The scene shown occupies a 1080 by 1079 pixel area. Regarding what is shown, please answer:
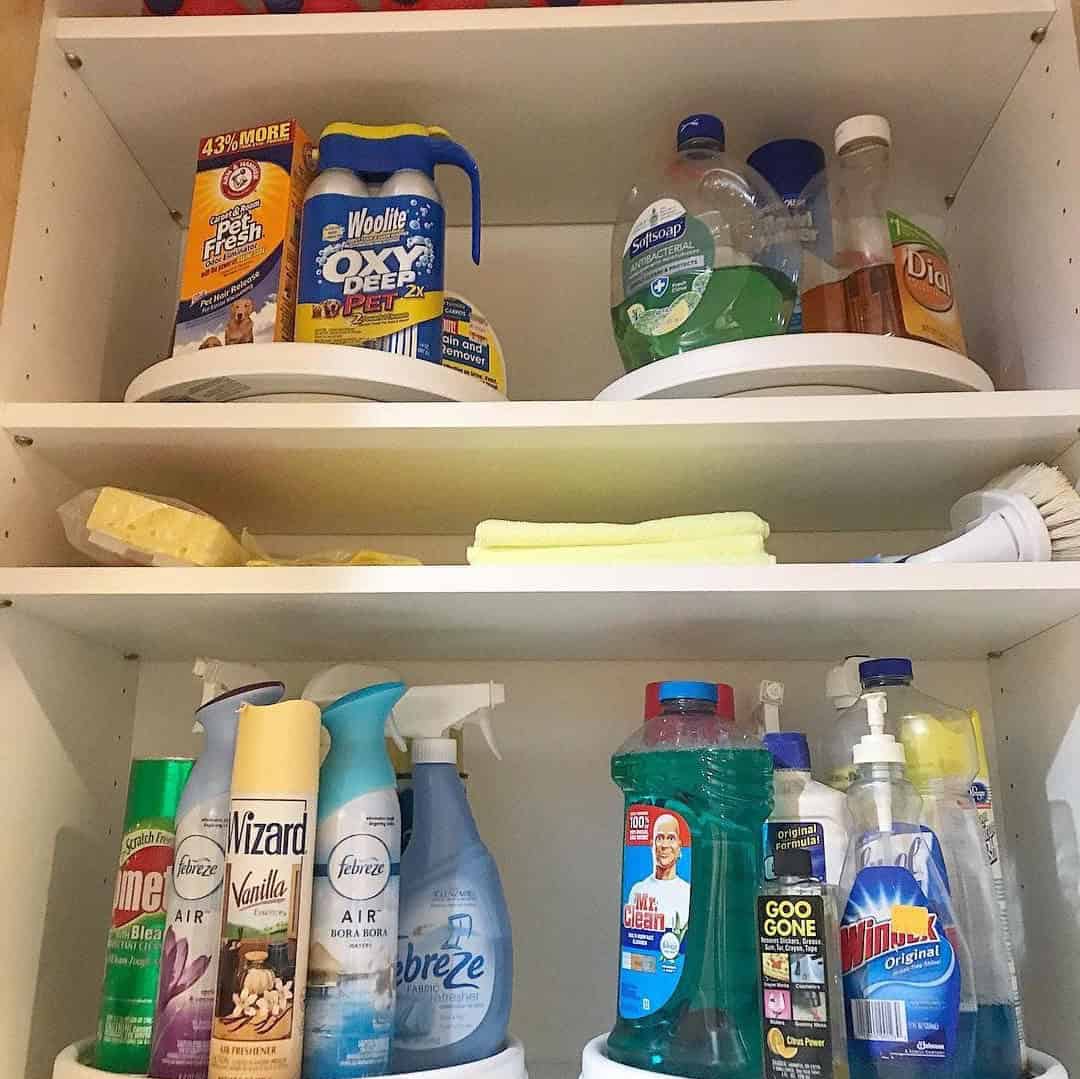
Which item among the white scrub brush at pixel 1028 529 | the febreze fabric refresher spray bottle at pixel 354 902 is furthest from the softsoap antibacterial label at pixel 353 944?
the white scrub brush at pixel 1028 529

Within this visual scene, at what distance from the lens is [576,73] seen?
0.92 m

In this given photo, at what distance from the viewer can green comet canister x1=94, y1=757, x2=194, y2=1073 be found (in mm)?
731

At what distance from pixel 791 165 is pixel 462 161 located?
0.32 meters

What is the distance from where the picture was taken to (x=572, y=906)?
953mm

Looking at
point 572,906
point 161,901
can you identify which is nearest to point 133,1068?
point 161,901

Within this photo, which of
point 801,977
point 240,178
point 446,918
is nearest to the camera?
point 801,977

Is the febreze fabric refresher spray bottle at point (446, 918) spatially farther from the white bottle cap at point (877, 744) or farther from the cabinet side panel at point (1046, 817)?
the cabinet side panel at point (1046, 817)

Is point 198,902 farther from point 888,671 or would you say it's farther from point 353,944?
point 888,671

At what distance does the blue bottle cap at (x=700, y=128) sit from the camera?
0.91m

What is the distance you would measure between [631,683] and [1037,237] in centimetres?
55

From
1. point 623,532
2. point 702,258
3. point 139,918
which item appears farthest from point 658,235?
point 139,918

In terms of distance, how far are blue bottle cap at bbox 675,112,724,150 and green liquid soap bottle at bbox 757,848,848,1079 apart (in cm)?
Answer: 62

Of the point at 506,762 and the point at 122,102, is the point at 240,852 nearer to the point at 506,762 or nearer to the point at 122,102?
the point at 506,762

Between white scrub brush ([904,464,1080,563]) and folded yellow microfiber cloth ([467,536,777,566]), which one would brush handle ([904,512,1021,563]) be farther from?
folded yellow microfiber cloth ([467,536,777,566])
